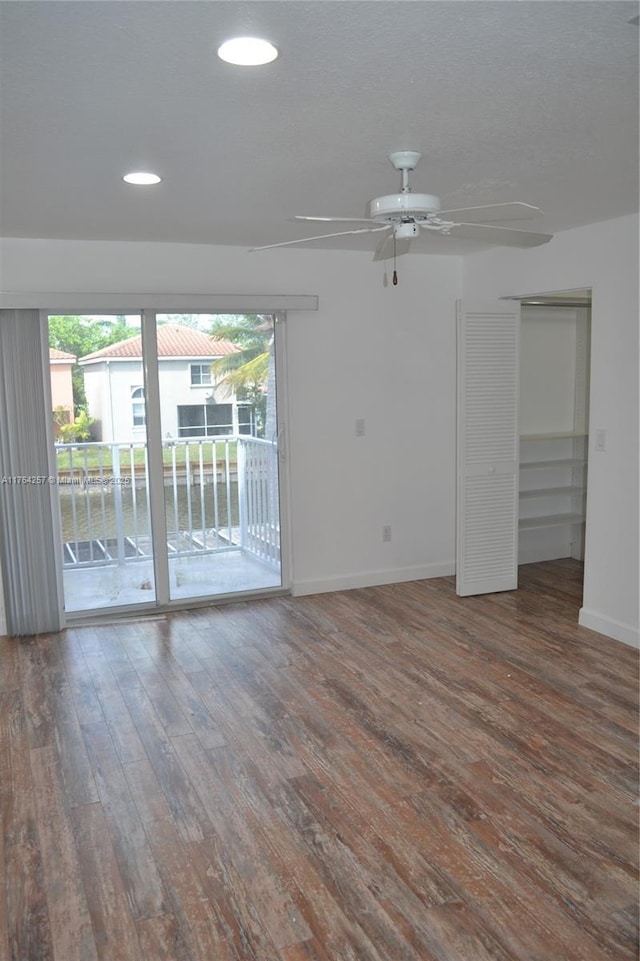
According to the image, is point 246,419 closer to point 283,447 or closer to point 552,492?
point 283,447

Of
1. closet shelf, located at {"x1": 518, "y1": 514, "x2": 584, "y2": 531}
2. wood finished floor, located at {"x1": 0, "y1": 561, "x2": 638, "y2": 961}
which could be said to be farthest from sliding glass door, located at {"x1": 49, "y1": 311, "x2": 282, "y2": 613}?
closet shelf, located at {"x1": 518, "y1": 514, "x2": 584, "y2": 531}

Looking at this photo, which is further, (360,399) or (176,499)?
(360,399)

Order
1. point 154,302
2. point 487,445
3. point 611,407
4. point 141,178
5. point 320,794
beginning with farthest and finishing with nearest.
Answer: point 487,445
point 154,302
point 611,407
point 141,178
point 320,794

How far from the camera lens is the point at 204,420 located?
5.18 meters

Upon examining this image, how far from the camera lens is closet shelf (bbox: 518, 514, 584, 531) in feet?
19.2

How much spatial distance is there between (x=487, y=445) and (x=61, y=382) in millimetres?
2884

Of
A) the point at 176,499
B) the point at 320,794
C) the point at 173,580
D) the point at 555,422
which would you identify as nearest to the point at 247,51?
the point at 320,794

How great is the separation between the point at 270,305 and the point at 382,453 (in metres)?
1.38

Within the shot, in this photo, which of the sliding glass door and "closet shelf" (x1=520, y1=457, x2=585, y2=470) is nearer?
the sliding glass door

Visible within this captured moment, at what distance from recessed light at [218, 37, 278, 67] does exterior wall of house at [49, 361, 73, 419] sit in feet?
10.3

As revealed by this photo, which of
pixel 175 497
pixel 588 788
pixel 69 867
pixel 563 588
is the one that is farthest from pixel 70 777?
pixel 563 588

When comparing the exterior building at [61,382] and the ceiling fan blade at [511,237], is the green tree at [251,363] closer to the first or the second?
the exterior building at [61,382]

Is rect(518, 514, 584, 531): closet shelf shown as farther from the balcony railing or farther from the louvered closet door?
the balcony railing

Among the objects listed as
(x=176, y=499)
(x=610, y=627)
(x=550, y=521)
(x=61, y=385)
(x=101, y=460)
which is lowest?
(x=610, y=627)
